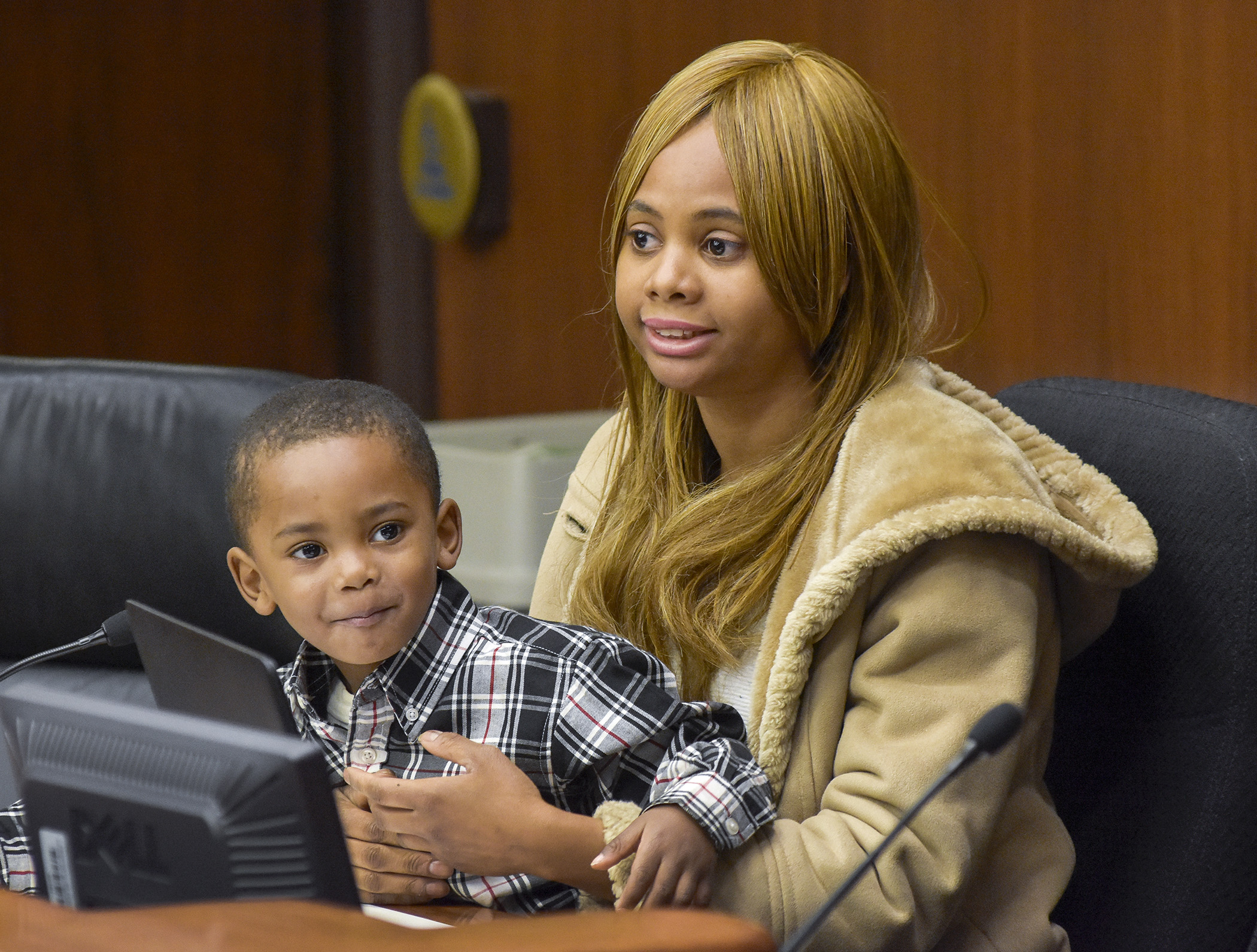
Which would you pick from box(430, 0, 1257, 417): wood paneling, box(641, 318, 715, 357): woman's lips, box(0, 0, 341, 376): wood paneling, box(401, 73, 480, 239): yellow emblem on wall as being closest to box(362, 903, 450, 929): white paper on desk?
box(641, 318, 715, 357): woman's lips

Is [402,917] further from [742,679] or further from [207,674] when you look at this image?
[742,679]

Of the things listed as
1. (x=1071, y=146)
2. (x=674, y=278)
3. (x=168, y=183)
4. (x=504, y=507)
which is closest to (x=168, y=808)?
(x=674, y=278)

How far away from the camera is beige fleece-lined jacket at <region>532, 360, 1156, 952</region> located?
3.39 ft

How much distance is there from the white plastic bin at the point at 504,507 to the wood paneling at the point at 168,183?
1417 mm

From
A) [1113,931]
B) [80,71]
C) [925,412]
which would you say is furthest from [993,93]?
[80,71]

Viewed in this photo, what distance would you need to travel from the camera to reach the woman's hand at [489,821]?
3.39ft

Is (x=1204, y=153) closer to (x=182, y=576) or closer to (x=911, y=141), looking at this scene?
(x=911, y=141)

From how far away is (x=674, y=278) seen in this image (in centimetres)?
115

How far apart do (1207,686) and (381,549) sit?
0.67 m

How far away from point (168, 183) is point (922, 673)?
3.11 metres

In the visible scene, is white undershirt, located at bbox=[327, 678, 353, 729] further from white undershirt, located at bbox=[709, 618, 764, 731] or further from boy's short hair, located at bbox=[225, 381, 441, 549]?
white undershirt, located at bbox=[709, 618, 764, 731]

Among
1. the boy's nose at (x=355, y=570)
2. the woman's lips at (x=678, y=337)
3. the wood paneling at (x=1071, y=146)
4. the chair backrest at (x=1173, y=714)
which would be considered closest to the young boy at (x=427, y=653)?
the boy's nose at (x=355, y=570)

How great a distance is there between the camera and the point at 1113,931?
1226 mm

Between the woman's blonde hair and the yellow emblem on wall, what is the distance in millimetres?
1931
